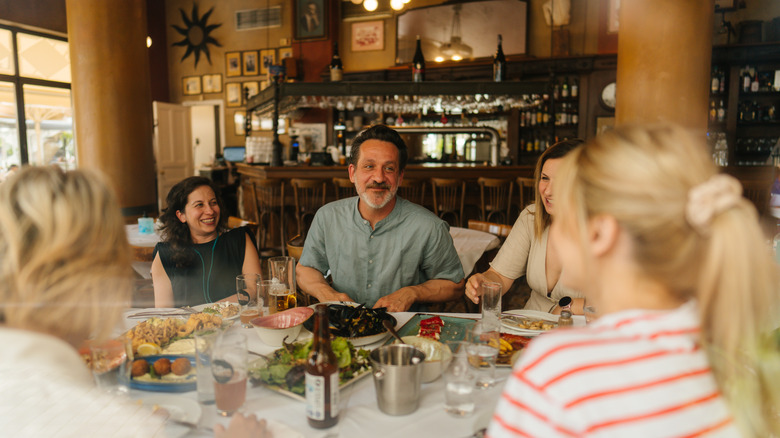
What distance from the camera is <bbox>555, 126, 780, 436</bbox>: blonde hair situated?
2.39 feet

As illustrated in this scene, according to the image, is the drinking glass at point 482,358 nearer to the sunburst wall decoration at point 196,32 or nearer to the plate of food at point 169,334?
the plate of food at point 169,334

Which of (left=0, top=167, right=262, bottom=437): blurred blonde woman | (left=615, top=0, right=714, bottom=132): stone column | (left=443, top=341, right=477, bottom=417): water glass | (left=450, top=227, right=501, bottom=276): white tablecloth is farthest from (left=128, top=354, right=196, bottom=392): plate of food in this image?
(left=615, top=0, right=714, bottom=132): stone column

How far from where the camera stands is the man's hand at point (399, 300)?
6.50 ft

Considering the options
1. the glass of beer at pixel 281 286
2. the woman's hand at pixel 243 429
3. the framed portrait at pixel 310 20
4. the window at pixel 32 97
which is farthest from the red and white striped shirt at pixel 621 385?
the framed portrait at pixel 310 20

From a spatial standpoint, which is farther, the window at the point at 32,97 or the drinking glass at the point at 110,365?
the window at the point at 32,97

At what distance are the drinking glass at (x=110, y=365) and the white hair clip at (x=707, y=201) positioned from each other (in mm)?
1148

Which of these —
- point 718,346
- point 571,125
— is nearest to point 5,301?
point 718,346

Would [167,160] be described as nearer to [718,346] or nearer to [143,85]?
[143,85]

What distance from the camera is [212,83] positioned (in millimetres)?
10953

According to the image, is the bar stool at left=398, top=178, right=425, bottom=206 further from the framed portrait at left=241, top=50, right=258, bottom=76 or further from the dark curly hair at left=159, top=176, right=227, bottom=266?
the framed portrait at left=241, top=50, right=258, bottom=76

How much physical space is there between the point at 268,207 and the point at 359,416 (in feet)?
18.0

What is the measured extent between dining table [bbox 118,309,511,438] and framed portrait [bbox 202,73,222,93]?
34.8 ft

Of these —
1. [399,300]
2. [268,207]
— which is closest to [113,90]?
[268,207]

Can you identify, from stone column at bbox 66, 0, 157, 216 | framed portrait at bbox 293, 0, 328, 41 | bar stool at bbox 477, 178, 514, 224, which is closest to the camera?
stone column at bbox 66, 0, 157, 216
